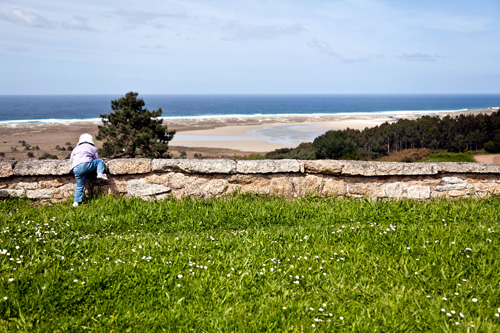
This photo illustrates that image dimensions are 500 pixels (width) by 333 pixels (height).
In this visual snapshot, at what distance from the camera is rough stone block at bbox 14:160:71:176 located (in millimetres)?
5031

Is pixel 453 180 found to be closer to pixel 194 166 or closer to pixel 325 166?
pixel 325 166

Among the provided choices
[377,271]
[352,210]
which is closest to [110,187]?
[352,210]

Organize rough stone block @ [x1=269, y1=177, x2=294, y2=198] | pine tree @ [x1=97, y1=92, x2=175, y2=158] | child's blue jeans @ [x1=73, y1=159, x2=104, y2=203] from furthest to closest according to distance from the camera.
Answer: pine tree @ [x1=97, y1=92, x2=175, y2=158] → rough stone block @ [x1=269, y1=177, x2=294, y2=198] → child's blue jeans @ [x1=73, y1=159, x2=104, y2=203]

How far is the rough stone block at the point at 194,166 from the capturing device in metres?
5.25

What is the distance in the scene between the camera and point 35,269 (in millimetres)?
3039

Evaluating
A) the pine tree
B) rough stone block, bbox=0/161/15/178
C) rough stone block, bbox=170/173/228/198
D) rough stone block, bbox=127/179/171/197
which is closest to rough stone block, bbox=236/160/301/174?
rough stone block, bbox=170/173/228/198

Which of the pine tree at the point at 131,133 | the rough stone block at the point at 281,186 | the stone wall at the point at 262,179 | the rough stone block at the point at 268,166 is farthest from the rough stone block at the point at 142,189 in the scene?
the pine tree at the point at 131,133

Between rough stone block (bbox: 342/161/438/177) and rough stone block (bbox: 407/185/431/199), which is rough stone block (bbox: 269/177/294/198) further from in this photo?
rough stone block (bbox: 407/185/431/199)

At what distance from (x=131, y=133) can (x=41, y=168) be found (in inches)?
574

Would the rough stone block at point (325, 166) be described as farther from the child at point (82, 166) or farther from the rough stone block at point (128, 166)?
the child at point (82, 166)

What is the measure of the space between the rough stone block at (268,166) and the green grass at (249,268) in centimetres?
69

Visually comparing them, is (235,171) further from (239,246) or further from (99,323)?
(99,323)

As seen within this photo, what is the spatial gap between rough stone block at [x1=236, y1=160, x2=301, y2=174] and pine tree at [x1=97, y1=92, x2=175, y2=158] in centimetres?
1373

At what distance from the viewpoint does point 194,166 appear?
17.3 ft
